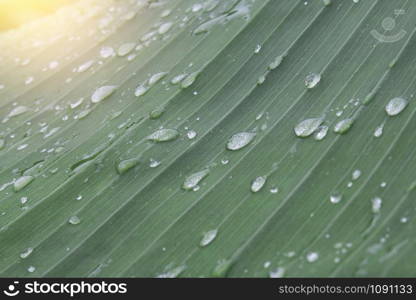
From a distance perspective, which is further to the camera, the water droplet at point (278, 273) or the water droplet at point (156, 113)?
the water droplet at point (156, 113)

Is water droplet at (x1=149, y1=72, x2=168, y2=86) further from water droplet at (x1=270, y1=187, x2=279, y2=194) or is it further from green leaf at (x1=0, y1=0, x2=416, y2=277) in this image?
water droplet at (x1=270, y1=187, x2=279, y2=194)

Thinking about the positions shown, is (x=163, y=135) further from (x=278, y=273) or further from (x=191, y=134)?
(x=278, y=273)

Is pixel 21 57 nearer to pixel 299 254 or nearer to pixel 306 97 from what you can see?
pixel 306 97

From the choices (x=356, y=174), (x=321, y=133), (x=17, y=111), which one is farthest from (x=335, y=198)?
(x=17, y=111)

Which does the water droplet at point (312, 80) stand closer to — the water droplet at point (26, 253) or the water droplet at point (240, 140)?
the water droplet at point (240, 140)

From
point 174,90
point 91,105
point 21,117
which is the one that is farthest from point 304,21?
point 21,117

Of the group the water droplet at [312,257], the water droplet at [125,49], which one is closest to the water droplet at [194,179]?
the water droplet at [312,257]
